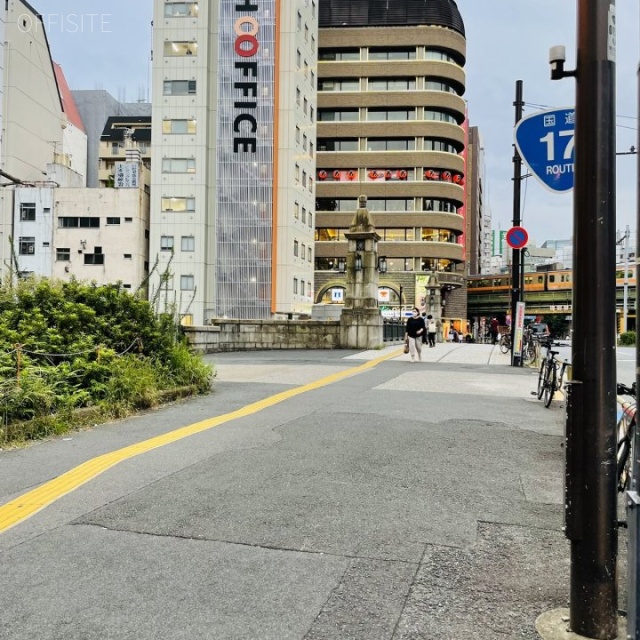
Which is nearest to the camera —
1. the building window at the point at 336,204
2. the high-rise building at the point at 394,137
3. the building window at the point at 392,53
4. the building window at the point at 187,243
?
the building window at the point at 187,243

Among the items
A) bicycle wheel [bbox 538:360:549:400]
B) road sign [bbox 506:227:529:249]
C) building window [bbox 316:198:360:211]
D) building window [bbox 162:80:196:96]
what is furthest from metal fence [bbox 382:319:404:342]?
building window [bbox 316:198:360:211]

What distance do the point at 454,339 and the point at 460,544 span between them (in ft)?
175

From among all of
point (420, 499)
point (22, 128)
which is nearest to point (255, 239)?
point (22, 128)

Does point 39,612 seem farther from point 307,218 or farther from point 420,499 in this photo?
point 307,218

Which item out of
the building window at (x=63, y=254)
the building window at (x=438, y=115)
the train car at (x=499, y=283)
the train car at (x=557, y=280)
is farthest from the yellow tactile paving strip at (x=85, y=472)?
the train car at (x=499, y=283)

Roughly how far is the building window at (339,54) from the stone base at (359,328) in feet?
177

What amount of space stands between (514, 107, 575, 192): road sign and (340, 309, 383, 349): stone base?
20.1 m

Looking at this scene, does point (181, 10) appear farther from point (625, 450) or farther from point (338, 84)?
point (625, 450)

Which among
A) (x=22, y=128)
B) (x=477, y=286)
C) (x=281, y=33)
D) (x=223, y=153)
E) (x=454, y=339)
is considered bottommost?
(x=454, y=339)

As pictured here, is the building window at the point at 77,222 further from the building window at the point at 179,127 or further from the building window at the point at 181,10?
the building window at the point at 181,10

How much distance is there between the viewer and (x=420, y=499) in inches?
192

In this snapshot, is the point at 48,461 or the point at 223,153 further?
the point at 223,153

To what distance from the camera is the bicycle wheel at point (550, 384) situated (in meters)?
10.8

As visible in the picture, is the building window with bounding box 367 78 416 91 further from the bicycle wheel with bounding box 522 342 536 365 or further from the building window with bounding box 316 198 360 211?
the bicycle wheel with bounding box 522 342 536 365
